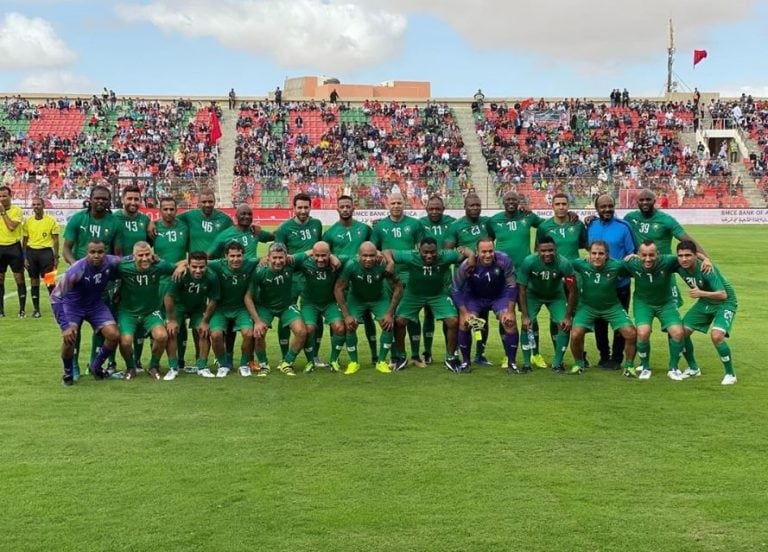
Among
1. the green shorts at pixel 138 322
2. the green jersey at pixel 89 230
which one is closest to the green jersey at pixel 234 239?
the green shorts at pixel 138 322

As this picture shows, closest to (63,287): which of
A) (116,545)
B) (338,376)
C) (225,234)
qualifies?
(225,234)

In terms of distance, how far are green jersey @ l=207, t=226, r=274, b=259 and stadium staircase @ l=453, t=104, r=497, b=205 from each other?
87.7ft

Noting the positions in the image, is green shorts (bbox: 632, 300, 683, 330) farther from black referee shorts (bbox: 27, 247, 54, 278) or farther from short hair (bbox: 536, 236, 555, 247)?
black referee shorts (bbox: 27, 247, 54, 278)

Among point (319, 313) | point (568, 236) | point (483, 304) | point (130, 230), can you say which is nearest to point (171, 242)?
point (130, 230)

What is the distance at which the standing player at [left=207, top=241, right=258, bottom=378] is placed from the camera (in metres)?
9.34

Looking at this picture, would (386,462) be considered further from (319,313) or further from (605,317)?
(605,317)

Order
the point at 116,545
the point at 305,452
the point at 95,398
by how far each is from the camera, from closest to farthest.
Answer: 1. the point at 116,545
2. the point at 305,452
3. the point at 95,398

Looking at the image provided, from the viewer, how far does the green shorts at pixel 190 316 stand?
9461mm

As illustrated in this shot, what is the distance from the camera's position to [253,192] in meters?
34.5

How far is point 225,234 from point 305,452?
4248 millimetres

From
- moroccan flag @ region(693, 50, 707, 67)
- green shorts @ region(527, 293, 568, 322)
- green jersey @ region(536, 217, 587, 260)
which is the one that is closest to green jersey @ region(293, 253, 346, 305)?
green shorts @ region(527, 293, 568, 322)

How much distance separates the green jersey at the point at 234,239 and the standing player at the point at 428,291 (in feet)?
5.02

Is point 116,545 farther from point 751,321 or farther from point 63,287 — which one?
point 751,321

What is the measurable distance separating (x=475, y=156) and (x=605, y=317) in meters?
38.9
